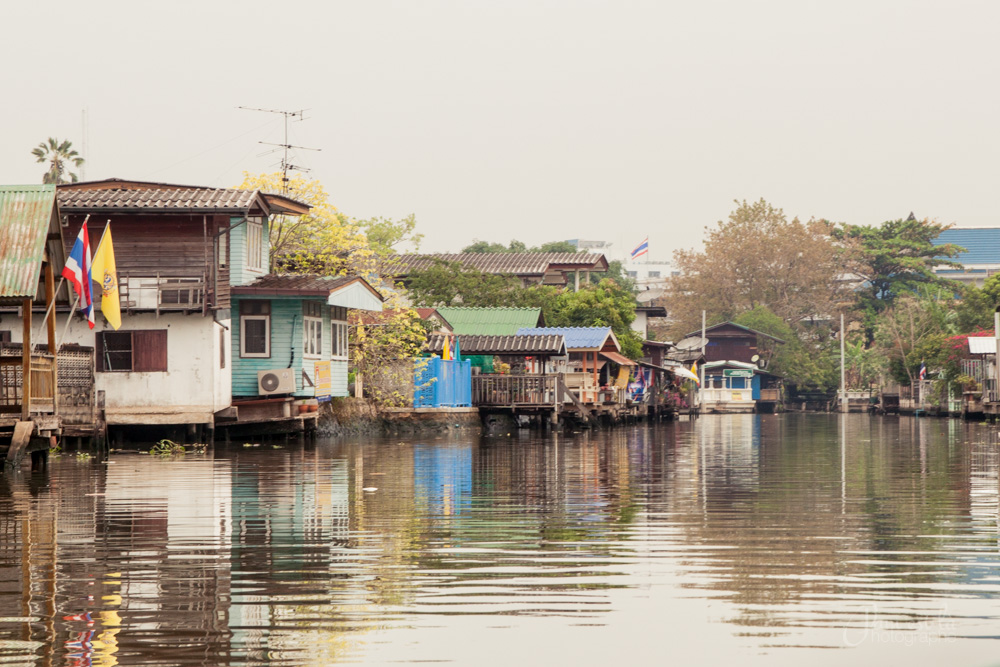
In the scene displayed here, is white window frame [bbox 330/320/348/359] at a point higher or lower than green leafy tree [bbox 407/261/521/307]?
lower

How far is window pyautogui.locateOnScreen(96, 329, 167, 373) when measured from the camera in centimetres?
3212

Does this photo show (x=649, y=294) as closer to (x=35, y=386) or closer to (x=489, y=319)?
(x=489, y=319)

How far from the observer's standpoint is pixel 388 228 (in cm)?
5759

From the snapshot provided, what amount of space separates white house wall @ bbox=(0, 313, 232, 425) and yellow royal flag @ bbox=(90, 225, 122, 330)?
14.2 feet

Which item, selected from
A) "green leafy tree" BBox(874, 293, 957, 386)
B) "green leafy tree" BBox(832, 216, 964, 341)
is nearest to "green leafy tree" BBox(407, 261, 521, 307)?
"green leafy tree" BBox(874, 293, 957, 386)

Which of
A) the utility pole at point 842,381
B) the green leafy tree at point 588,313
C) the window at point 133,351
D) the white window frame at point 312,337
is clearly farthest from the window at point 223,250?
the utility pole at point 842,381

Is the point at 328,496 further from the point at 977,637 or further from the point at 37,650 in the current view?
the point at 977,637

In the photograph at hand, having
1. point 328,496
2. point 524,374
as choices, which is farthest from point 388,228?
point 328,496

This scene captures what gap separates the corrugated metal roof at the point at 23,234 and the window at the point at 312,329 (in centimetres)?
1487

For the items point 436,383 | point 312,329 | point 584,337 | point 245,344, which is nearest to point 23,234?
point 245,344

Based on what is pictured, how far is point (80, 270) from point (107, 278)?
441 centimetres

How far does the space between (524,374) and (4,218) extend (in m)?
28.2

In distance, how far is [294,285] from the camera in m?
34.7

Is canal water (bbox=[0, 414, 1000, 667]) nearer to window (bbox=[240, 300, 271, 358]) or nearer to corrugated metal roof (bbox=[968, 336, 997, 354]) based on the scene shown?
window (bbox=[240, 300, 271, 358])
